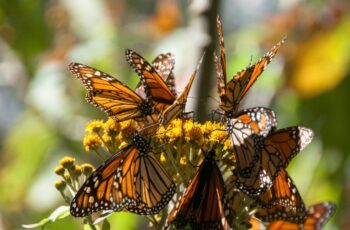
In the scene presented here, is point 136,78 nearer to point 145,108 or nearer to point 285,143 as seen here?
point 145,108

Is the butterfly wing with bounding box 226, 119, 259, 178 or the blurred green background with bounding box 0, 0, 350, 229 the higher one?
the blurred green background with bounding box 0, 0, 350, 229

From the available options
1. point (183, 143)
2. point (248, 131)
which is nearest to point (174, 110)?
point (183, 143)

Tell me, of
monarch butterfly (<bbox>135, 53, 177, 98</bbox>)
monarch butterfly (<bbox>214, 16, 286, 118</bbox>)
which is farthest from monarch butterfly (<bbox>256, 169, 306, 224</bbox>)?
monarch butterfly (<bbox>135, 53, 177, 98</bbox>)

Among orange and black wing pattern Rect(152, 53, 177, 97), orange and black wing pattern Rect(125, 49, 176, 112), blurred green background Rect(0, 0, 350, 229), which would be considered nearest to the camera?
orange and black wing pattern Rect(125, 49, 176, 112)

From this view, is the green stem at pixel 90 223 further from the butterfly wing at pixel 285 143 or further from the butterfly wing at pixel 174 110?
the butterfly wing at pixel 285 143

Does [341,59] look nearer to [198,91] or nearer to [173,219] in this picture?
[198,91]

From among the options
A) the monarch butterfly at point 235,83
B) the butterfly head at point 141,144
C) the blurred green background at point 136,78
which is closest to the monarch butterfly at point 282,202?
the monarch butterfly at point 235,83

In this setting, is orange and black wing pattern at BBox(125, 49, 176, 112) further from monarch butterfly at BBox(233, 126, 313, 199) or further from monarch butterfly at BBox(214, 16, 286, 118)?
monarch butterfly at BBox(233, 126, 313, 199)

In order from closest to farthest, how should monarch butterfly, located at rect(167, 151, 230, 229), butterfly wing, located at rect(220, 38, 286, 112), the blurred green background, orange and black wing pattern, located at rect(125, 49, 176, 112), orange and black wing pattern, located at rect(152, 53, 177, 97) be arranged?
monarch butterfly, located at rect(167, 151, 230, 229) < butterfly wing, located at rect(220, 38, 286, 112) < orange and black wing pattern, located at rect(125, 49, 176, 112) < orange and black wing pattern, located at rect(152, 53, 177, 97) < the blurred green background
